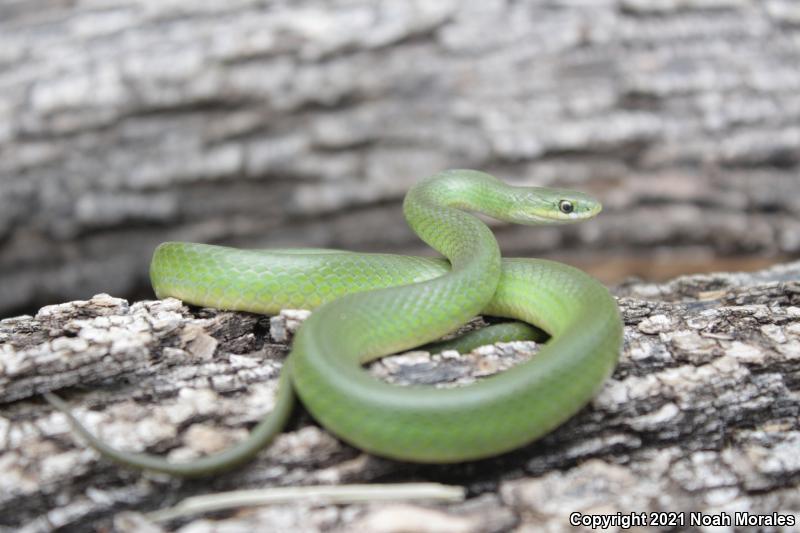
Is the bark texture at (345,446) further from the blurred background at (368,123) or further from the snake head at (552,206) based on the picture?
the blurred background at (368,123)

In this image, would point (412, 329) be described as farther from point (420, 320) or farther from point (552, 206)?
point (552, 206)

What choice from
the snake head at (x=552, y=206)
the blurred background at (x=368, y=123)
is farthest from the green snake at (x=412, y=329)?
the blurred background at (x=368, y=123)

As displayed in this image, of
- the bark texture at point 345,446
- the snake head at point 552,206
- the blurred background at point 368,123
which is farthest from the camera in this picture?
the blurred background at point 368,123

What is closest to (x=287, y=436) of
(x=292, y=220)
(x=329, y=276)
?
(x=329, y=276)

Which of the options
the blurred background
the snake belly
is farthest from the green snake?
the blurred background

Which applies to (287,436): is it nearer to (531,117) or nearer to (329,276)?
(329,276)

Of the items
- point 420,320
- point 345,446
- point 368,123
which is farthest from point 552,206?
point 368,123
